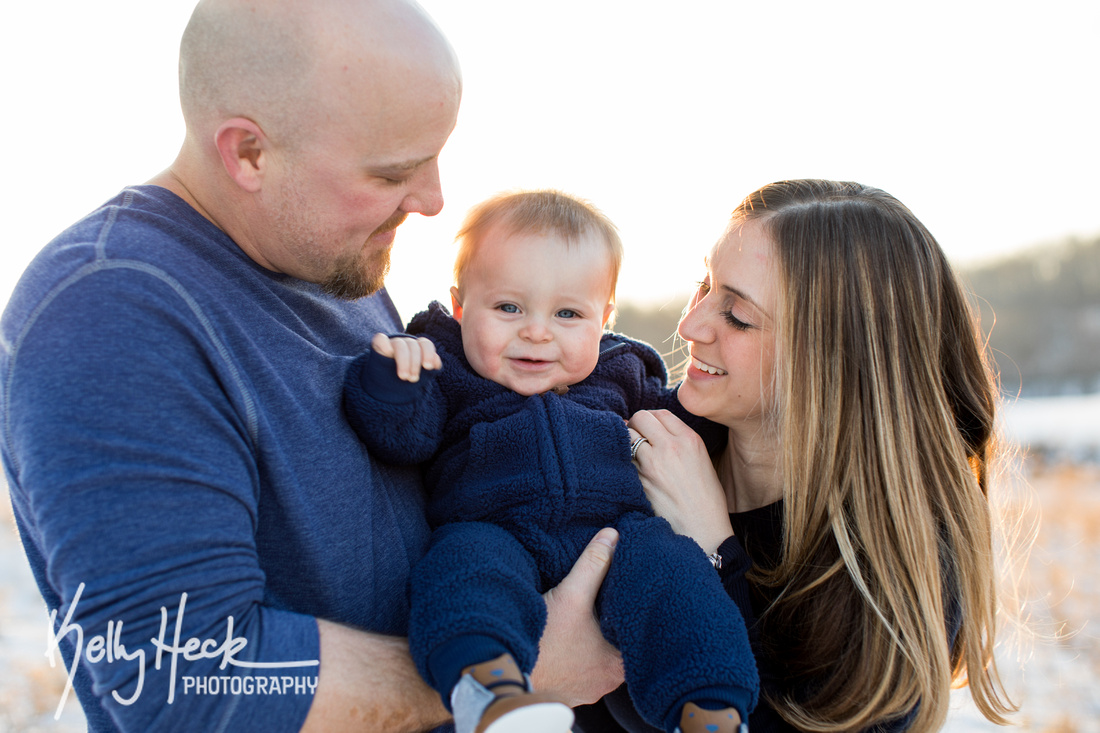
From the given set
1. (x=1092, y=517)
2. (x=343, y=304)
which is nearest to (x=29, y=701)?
(x=343, y=304)

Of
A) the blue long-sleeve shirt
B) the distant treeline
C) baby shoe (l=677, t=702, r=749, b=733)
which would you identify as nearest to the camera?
the blue long-sleeve shirt

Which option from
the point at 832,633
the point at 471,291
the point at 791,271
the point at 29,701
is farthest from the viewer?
the point at 29,701

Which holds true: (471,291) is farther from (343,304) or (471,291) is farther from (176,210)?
(176,210)

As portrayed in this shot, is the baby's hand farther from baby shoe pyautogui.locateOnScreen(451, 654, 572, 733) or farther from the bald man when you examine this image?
baby shoe pyautogui.locateOnScreen(451, 654, 572, 733)

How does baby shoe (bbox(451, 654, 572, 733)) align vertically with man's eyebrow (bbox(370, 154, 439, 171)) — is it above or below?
below

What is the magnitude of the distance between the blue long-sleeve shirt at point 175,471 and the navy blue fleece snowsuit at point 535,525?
0.66 feet

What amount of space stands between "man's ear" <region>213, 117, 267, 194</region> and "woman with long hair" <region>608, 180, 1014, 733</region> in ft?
4.18

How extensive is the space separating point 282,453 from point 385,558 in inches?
15.6

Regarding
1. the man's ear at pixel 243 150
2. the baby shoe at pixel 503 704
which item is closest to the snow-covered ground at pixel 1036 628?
the baby shoe at pixel 503 704

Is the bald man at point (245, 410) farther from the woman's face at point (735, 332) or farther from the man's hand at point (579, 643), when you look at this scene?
the woman's face at point (735, 332)

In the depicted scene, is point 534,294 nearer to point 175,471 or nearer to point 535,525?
point 535,525

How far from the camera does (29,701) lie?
413cm

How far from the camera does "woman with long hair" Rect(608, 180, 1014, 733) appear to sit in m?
1.91

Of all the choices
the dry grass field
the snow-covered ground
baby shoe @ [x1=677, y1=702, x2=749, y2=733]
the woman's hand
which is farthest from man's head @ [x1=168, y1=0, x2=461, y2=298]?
the dry grass field
